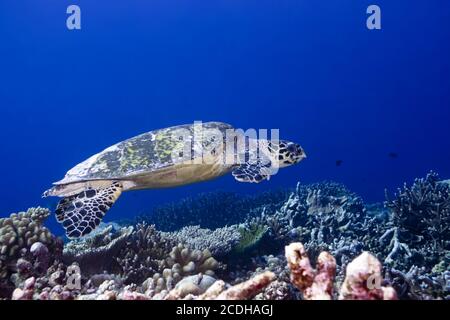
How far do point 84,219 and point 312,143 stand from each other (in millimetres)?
83679

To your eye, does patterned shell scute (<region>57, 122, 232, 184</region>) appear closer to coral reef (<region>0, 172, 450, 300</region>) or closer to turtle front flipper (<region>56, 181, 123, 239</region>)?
turtle front flipper (<region>56, 181, 123, 239</region>)

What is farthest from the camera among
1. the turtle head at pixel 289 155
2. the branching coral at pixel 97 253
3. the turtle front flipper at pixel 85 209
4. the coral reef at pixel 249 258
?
the turtle head at pixel 289 155

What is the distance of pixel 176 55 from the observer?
283 ft

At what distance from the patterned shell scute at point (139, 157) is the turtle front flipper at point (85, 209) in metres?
0.27

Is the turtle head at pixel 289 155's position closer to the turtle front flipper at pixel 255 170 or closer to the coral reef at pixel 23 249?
the turtle front flipper at pixel 255 170

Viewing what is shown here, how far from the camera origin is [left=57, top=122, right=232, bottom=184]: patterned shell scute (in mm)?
5199

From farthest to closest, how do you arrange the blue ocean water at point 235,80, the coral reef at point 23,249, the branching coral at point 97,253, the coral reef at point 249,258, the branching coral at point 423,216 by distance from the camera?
the blue ocean water at point 235,80, the branching coral at point 423,216, the branching coral at point 97,253, the coral reef at point 23,249, the coral reef at point 249,258

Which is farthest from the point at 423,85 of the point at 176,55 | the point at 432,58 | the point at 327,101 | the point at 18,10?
the point at 18,10

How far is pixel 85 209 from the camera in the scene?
4828 millimetres

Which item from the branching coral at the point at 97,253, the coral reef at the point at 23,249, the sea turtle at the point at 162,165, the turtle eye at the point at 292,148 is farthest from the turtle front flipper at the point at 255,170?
the coral reef at the point at 23,249

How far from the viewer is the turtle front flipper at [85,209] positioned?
4.48m

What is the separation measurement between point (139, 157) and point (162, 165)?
456mm

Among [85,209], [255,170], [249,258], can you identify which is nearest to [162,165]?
[85,209]
